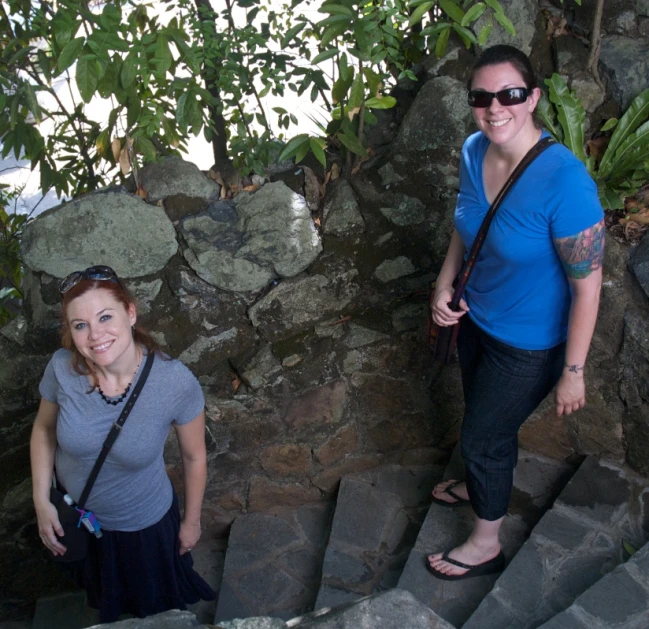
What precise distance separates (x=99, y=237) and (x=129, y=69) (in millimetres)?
641

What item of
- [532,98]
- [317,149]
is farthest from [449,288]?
[317,149]

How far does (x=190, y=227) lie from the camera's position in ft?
9.45

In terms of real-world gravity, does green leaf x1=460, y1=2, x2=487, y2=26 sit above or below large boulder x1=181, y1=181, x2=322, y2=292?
above

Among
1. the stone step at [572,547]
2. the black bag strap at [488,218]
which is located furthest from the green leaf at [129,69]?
the stone step at [572,547]

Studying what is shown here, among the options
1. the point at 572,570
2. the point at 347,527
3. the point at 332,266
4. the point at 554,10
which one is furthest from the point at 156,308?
the point at 554,10

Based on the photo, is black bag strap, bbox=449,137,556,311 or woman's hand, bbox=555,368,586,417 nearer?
black bag strap, bbox=449,137,556,311

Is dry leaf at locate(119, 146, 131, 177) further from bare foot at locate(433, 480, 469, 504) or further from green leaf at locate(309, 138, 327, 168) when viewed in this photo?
bare foot at locate(433, 480, 469, 504)

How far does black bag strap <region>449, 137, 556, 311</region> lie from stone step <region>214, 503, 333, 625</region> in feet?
4.67

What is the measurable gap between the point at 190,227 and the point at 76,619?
1909mm

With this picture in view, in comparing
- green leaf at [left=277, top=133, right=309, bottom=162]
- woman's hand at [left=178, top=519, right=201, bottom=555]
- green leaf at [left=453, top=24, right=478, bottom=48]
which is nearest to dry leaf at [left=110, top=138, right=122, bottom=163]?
green leaf at [left=277, top=133, right=309, bottom=162]

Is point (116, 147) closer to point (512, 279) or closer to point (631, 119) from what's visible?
point (512, 279)

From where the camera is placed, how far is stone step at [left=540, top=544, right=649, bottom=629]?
2111 mm

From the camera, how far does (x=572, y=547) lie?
256 centimetres

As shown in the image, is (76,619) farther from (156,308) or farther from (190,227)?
(190,227)
